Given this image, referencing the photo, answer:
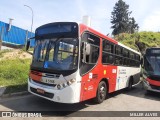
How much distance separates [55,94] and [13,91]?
3269 millimetres

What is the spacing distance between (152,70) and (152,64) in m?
0.42

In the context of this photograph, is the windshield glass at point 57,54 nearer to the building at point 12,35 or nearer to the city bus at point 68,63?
the city bus at point 68,63

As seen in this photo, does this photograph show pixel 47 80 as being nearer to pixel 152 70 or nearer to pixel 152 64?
pixel 152 70

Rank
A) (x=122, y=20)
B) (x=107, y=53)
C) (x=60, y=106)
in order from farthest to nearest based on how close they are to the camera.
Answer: (x=122, y=20)
(x=107, y=53)
(x=60, y=106)

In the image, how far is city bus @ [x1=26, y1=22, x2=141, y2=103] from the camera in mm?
6660

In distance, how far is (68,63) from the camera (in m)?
6.74

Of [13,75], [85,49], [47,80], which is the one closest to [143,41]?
[13,75]

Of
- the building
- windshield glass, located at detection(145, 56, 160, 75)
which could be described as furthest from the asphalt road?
the building

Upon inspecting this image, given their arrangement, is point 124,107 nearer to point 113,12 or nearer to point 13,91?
point 13,91

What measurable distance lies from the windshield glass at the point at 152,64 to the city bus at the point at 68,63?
400 cm

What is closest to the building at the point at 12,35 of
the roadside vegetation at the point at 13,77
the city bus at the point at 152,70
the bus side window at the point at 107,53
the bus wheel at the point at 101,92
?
the roadside vegetation at the point at 13,77

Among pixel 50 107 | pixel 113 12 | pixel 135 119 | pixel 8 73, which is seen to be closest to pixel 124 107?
pixel 135 119

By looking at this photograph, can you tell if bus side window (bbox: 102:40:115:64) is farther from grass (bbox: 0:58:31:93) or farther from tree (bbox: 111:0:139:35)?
tree (bbox: 111:0:139:35)

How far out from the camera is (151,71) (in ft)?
37.6
